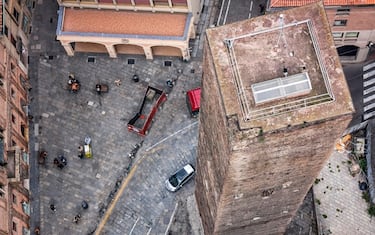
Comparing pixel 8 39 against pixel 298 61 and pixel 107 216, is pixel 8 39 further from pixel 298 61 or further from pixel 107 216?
pixel 298 61

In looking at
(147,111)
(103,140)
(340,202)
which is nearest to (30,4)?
(103,140)

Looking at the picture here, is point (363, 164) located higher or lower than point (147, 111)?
lower

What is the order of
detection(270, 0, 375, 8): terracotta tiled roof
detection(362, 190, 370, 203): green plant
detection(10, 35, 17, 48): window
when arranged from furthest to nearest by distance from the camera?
1. detection(10, 35, 17, 48): window
2. detection(362, 190, 370, 203): green plant
3. detection(270, 0, 375, 8): terracotta tiled roof

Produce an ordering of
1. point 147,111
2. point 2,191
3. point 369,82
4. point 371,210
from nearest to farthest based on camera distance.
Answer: point 2,191
point 371,210
point 147,111
point 369,82

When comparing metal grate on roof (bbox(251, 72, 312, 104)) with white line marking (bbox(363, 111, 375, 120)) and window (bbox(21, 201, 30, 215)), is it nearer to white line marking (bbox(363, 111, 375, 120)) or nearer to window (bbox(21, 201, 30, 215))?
white line marking (bbox(363, 111, 375, 120))

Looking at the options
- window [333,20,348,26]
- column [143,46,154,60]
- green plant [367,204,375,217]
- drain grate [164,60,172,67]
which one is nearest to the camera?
green plant [367,204,375,217]

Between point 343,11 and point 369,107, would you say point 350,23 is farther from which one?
point 369,107

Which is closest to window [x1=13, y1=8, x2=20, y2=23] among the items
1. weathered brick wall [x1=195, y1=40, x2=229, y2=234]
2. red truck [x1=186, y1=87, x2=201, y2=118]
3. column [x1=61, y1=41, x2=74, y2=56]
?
column [x1=61, y1=41, x2=74, y2=56]

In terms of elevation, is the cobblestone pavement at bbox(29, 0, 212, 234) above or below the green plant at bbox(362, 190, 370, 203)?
above

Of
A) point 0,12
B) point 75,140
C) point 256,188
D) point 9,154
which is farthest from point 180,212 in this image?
point 0,12
